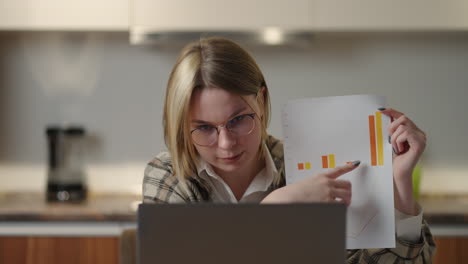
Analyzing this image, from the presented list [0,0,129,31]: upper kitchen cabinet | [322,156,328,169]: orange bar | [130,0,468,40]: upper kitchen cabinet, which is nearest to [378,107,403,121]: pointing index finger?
[322,156,328,169]: orange bar

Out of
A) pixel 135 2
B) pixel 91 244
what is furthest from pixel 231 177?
pixel 135 2

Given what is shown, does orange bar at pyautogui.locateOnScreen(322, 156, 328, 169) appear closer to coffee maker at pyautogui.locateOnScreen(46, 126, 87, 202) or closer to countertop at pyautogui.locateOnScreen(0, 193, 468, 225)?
countertop at pyautogui.locateOnScreen(0, 193, 468, 225)

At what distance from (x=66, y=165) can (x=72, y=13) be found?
680 millimetres

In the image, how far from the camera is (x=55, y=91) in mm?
2861

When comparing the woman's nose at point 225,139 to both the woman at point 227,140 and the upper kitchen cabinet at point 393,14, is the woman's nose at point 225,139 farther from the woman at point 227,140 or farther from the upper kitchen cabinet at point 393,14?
the upper kitchen cabinet at point 393,14

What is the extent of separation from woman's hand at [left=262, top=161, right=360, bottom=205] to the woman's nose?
0.17m

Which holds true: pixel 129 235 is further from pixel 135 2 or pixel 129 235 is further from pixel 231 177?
pixel 135 2

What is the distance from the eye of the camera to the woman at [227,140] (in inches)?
45.2

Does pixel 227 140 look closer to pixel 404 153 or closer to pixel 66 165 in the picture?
pixel 404 153

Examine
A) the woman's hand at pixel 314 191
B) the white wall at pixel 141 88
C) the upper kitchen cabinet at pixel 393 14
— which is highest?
the upper kitchen cabinet at pixel 393 14

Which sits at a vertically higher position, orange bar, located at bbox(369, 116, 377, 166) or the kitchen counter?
orange bar, located at bbox(369, 116, 377, 166)

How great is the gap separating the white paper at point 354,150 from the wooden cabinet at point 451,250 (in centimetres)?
133

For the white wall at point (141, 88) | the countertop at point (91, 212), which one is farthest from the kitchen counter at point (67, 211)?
the white wall at point (141, 88)

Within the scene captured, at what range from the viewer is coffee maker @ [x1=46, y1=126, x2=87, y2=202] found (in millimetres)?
2670
